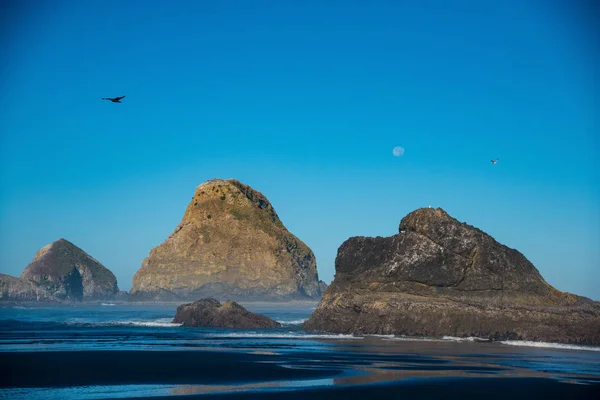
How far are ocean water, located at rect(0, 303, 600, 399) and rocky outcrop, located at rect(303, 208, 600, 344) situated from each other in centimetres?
242

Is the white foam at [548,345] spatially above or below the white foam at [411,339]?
above

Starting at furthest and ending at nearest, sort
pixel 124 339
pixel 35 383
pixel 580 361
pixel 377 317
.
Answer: pixel 377 317
pixel 124 339
pixel 580 361
pixel 35 383

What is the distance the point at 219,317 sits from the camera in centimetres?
6469

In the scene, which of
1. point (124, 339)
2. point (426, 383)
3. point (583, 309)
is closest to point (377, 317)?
point (583, 309)

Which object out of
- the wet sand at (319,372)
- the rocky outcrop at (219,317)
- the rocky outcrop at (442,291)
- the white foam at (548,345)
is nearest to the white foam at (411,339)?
the rocky outcrop at (442,291)

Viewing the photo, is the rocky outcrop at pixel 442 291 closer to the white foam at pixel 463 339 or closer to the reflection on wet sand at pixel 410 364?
the white foam at pixel 463 339

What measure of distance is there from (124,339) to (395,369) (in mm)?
23862

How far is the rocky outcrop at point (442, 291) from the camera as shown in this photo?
47.0 m

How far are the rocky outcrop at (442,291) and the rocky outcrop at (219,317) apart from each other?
8.05m

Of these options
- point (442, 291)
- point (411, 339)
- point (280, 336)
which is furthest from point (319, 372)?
point (442, 291)

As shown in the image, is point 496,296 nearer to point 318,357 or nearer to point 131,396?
point 318,357

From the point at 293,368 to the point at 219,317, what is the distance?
35.1 m

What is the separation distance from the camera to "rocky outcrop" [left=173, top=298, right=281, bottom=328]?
63469mm

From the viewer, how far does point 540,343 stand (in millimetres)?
43781
